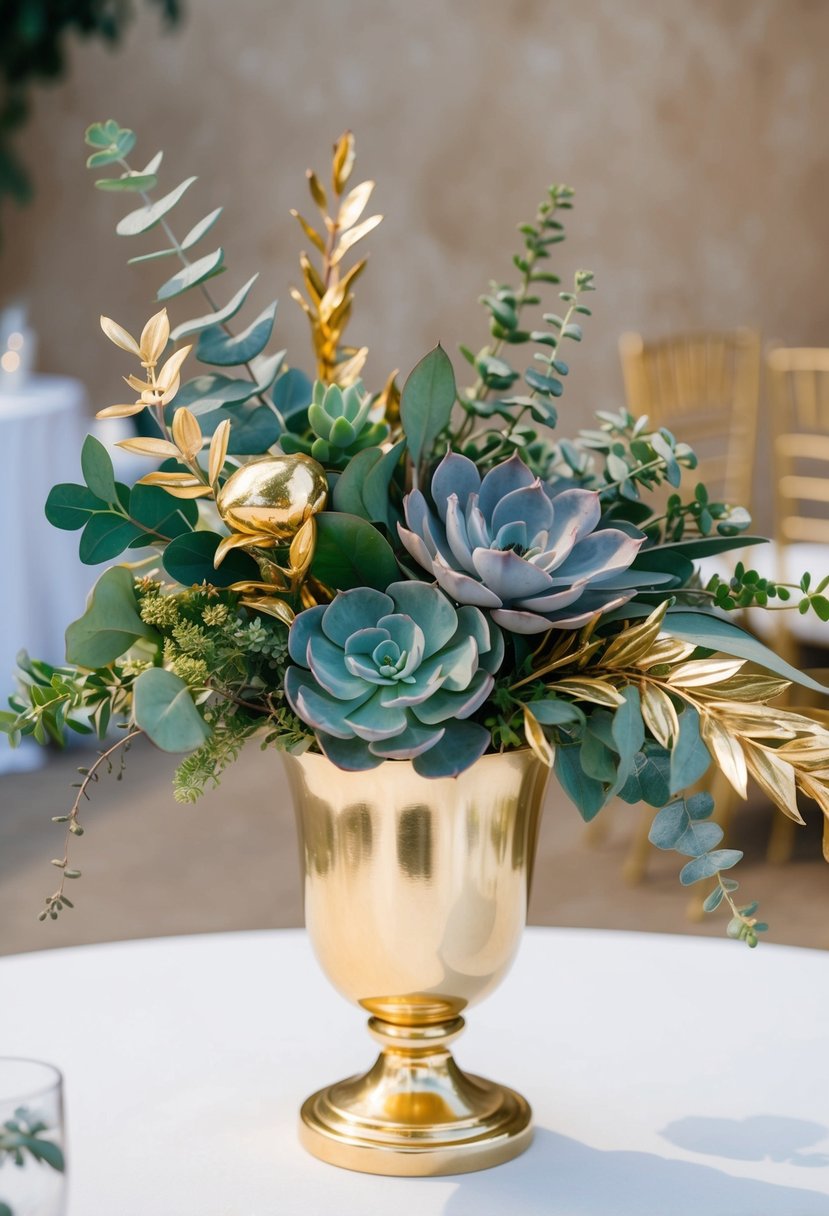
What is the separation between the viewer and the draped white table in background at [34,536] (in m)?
3.80

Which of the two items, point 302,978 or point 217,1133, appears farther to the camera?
point 302,978

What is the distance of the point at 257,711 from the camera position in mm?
604

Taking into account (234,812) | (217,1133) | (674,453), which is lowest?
(234,812)

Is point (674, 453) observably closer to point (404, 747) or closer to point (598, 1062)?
point (404, 747)

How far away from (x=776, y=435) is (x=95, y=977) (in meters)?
2.78

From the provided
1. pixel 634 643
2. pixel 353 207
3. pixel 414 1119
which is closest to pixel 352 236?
pixel 353 207

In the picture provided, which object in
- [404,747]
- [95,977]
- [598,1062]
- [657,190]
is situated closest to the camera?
[404,747]

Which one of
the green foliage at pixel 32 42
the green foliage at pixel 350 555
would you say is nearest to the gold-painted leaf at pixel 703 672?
the green foliage at pixel 350 555

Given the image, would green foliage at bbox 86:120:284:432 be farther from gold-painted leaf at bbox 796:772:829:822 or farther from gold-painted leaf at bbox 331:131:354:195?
gold-painted leaf at bbox 796:772:829:822

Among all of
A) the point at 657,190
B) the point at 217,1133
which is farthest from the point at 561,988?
the point at 657,190

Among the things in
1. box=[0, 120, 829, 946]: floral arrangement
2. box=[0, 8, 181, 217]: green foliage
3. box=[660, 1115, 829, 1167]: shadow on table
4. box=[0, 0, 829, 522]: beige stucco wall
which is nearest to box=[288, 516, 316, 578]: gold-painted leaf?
box=[0, 120, 829, 946]: floral arrangement

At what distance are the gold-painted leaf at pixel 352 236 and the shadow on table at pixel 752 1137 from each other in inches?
17.2

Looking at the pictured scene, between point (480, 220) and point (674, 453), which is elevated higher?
point (480, 220)

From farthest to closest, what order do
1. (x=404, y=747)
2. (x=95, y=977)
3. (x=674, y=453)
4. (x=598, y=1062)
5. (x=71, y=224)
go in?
(x=71, y=224)
(x=95, y=977)
(x=598, y=1062)
(x=674, y=453)
(x=404, y=747)
